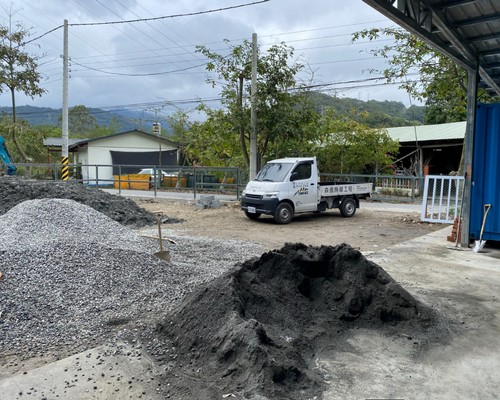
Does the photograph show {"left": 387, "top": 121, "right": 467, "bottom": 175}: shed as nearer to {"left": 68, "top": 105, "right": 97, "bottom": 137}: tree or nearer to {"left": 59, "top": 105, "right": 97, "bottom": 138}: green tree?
{"left": 59, "top": 105, "right": 97, "bottom": 138}: green tree

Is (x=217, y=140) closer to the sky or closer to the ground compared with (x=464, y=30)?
closer to the ground

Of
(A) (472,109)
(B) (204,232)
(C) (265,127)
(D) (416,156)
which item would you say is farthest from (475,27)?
(D) (416,156)

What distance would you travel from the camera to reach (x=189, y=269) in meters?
6.57

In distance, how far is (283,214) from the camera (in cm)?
1273

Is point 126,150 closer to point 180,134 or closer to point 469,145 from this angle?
point 180,134

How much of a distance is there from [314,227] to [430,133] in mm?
16734

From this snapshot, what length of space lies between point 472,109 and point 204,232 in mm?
6751

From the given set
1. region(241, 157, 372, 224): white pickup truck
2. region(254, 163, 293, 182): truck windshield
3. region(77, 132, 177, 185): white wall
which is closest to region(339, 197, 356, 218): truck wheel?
region(241, 157, 372, 224): white pickup truck

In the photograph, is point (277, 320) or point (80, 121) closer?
point (277, 320)

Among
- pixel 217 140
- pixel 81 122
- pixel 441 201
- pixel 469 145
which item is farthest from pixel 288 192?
pixel 81 122

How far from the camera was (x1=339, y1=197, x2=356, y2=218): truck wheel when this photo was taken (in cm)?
1420

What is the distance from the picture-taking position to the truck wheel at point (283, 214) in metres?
12.6

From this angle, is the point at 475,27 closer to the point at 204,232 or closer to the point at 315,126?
the point at 204,232

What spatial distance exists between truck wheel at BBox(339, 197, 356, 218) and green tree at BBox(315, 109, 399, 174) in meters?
7.39
